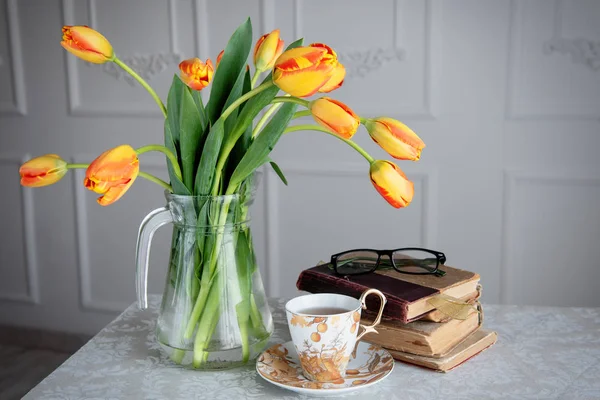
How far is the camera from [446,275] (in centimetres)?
104

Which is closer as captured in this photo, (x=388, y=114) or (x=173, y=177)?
(x=173, y=177)

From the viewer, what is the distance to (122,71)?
2.59 m

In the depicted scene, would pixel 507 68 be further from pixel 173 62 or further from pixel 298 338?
pixel 298 338

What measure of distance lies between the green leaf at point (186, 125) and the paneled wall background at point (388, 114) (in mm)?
1428

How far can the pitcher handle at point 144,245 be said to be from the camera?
37.5 inches

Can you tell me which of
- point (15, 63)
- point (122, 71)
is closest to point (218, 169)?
point (122, 71)

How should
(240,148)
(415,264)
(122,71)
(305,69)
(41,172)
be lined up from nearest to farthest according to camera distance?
(305,69) → (41,172) → (240,148) → (415,264) → (122,71)

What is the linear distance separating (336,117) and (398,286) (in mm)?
315

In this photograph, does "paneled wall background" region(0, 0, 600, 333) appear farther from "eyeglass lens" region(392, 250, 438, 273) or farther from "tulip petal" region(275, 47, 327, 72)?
"tulip petal" region(275, 47, 327, 72)

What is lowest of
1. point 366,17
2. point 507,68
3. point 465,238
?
point 465,238

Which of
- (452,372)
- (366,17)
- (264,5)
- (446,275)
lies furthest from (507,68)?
(452,372)

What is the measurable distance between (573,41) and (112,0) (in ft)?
5.33

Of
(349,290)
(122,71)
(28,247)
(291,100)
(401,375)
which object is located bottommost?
(28,247)

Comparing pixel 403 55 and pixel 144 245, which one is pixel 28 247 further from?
pixel 144 245
